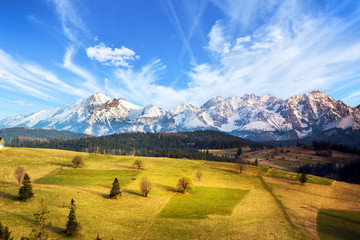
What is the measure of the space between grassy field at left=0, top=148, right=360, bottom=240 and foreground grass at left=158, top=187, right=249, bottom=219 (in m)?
0.30

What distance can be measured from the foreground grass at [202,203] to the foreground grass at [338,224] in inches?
983

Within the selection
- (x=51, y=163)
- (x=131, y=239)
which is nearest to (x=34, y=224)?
(x=131, y=239)

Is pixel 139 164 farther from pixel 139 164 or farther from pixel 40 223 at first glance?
pixel 40 223

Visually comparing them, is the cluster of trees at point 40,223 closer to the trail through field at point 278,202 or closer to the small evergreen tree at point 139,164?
the trail through field at point 278,202

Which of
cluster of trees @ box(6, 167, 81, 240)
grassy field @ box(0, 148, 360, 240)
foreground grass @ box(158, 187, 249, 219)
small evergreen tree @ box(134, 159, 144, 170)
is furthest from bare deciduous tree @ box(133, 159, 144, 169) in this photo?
cluster of trees @ box(6, 167, 81, 240)

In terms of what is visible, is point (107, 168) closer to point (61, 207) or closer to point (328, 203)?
point (61, 207)

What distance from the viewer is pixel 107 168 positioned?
116 metres

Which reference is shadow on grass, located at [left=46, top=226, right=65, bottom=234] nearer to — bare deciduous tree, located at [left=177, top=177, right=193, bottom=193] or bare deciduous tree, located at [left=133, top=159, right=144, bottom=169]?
bare deciduous tree, located at [left=177, top=177, right=193, bottom=193]

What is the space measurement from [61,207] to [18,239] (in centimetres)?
1814

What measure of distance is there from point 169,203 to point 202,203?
11.7 m

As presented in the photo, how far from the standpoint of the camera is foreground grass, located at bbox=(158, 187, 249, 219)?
63053mm

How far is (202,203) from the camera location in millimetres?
73688

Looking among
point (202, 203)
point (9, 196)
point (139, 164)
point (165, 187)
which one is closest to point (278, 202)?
point (202, 203)

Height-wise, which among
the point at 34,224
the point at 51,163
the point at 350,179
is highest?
the point at 51,163
